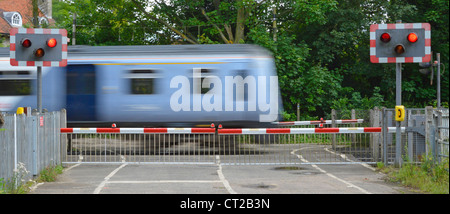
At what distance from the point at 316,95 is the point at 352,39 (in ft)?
14.2

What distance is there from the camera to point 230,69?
60.7 ft

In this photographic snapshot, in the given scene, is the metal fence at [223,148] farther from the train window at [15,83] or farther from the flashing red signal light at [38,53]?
the train window at [15,83]

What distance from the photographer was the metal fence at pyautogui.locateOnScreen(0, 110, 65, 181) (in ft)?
28.5

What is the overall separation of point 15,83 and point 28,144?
9.47 m

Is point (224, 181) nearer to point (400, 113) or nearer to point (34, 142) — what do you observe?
point (34, 142)

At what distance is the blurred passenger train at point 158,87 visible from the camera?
728 inches

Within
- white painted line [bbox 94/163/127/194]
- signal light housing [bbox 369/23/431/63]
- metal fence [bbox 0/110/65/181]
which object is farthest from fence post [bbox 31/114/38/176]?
signal light housing [bbox 369/23/431/63]

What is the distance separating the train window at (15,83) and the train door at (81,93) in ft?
4.42

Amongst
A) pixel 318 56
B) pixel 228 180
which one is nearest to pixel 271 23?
pixel 318 56

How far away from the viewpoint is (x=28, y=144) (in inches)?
404

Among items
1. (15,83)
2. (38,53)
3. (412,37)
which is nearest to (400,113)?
(412,37)

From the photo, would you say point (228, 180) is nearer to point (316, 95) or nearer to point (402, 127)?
point (402, 127)

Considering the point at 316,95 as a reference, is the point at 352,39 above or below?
above

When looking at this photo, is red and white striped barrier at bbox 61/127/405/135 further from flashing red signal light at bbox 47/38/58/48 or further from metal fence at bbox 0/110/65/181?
flashing red signal light at bbox 47/38/58/48
